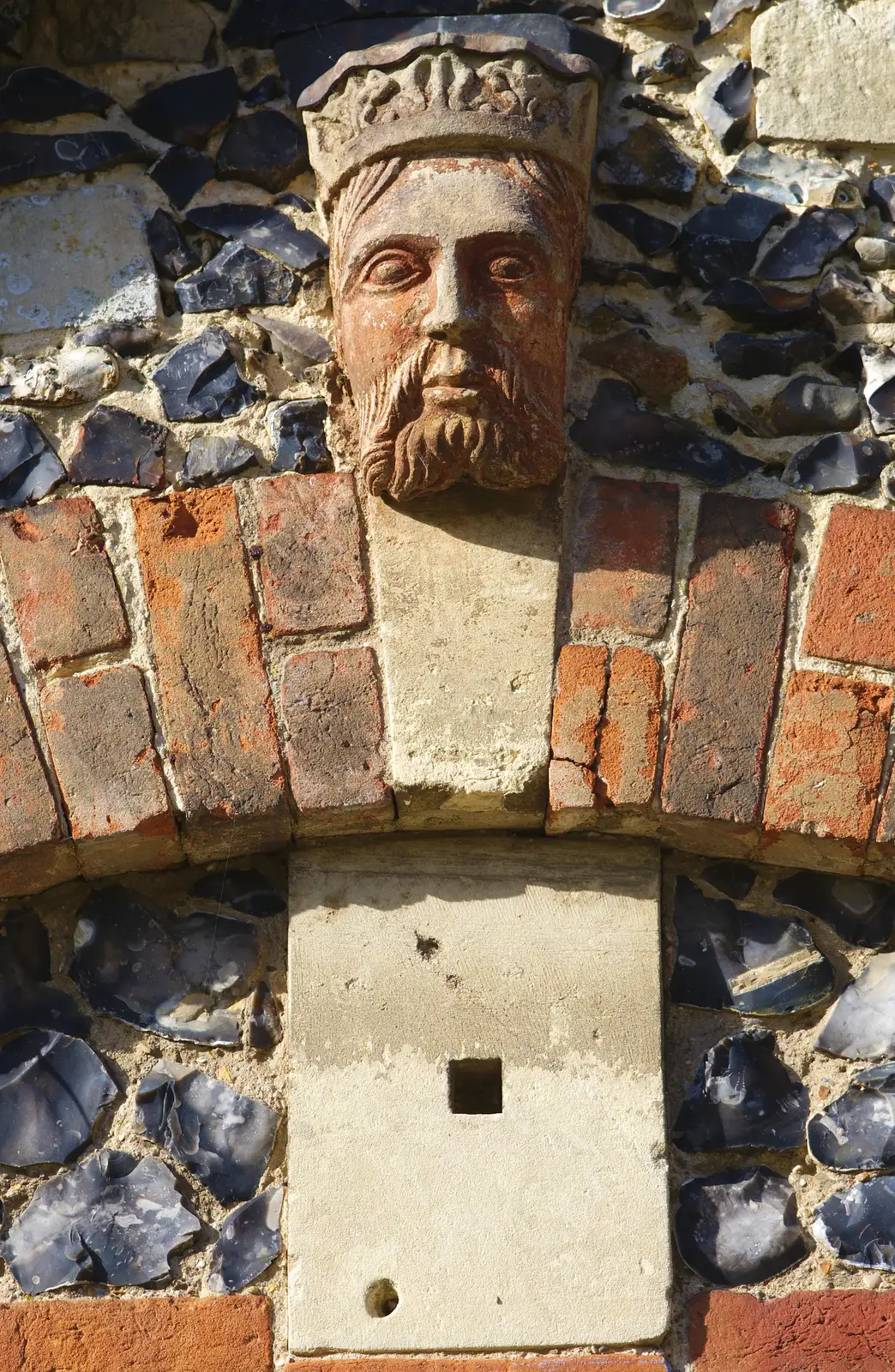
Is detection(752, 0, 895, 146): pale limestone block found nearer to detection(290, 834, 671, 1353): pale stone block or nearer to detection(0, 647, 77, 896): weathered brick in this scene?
detection(290, 834, 671, 1353): pale stone block

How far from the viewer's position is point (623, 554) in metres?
2.54

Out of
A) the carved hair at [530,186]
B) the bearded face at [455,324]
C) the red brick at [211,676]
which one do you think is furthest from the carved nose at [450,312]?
the red brick at [211,676]

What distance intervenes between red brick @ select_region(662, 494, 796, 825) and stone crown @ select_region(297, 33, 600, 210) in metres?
0.61

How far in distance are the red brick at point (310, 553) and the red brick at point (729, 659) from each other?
1.55 feet

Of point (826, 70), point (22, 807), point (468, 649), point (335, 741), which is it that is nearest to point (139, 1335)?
point (22, 807)

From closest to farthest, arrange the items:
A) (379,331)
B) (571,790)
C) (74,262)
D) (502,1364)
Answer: (502,1364) → (571,790) → (379,331) → (74,262)

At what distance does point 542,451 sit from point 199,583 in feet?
1.70

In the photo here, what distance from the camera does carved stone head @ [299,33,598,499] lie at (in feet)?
8.07

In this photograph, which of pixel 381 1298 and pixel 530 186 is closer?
pixel 381 1298

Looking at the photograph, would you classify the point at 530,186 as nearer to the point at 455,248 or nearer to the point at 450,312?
the point at 455,248

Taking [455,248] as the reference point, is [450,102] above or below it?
above

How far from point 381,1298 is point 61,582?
3.51ft

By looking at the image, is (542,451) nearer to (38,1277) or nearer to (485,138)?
(485,138)

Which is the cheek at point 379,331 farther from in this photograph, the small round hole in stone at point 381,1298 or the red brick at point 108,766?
the small round hole in stone at point 381,1298
